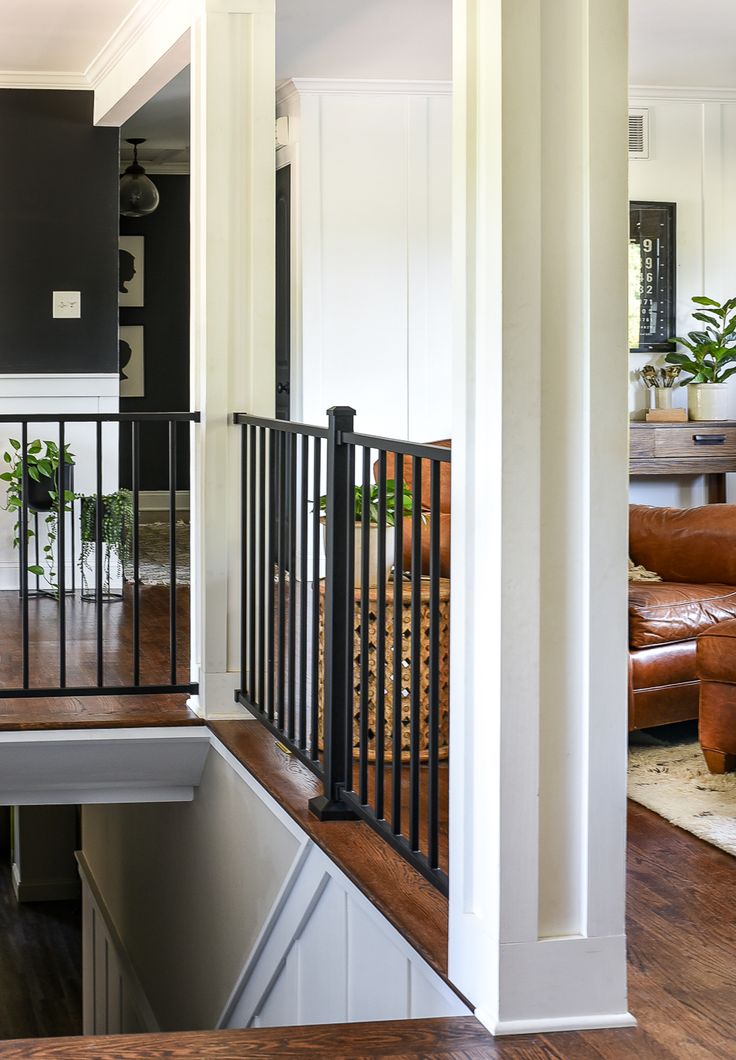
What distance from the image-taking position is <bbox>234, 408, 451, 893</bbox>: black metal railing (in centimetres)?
254

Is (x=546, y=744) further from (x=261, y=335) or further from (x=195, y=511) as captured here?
(x=195, y=511)

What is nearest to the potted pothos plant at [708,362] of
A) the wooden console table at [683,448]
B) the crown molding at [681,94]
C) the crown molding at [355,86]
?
the wooden console table at [683,448]

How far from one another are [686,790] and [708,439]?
11.6 ft

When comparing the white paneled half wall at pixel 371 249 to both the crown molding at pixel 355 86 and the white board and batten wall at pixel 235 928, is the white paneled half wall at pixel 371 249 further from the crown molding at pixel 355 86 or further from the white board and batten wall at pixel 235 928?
the white board and batten wall at pixel 235 928

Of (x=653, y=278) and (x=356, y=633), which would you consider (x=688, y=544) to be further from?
(x=653, y=278)

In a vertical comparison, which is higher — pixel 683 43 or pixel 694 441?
pixel 683 43

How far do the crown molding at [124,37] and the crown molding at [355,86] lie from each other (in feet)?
3.04

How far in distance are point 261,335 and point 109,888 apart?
322 cm

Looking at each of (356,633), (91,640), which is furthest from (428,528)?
(91,640)

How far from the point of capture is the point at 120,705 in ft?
13.4

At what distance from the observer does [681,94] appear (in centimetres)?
655

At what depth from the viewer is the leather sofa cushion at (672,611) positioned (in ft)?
12.2

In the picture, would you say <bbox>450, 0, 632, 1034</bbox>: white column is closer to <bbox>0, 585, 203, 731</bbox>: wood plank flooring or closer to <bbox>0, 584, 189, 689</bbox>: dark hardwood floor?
<bbox>0, 585, 203, 731</bbox>: wood plank flooring

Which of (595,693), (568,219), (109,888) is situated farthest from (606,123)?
(109,888)
